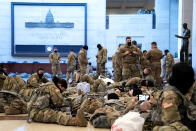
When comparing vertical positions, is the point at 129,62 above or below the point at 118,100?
above

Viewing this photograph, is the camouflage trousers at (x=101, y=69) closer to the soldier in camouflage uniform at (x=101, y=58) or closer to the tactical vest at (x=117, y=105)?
the soldier in camouflage uniform at (x=101, y=58)

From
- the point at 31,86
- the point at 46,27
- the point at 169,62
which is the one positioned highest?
the point at 46,27

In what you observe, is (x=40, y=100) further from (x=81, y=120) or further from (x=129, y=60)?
(x=129, y=60)

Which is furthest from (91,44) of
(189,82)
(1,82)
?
(189,82)

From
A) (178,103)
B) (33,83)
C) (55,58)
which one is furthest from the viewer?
(55,58)

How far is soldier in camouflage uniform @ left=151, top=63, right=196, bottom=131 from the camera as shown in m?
2.83

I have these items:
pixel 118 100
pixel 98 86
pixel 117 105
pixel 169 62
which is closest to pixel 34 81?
pixel 98 86

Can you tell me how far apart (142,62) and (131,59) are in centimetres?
36

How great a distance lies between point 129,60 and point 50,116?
171 inches

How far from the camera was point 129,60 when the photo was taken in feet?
28.7

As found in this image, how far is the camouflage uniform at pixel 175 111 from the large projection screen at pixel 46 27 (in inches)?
662

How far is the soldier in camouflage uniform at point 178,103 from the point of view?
111 inches

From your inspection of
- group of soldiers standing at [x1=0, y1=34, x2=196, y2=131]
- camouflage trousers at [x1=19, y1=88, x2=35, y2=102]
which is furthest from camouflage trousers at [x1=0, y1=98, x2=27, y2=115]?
camouflage trousers at [x1=19, y1=88, x2=35, y2=102]

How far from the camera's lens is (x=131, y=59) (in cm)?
873
